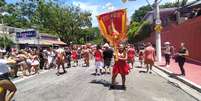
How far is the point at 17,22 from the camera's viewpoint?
3049 inches

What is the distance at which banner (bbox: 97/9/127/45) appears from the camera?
1869cm

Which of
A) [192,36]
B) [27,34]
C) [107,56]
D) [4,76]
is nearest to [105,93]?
[4,76]

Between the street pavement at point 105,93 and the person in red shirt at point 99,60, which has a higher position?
the person in red shirt at point 99,60

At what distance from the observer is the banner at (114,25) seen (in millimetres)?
18688

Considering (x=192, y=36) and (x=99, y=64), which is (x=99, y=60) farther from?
(x=192, y=36)

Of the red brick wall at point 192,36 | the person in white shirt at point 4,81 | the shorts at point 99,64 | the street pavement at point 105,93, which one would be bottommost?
the street pavement at point 105,93

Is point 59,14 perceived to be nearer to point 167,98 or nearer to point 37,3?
point 37,3

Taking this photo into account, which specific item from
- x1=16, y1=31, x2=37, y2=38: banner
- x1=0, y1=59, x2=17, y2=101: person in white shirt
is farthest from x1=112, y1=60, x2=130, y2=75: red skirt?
x1=16, y1=31, x2=37, y2=38: banner

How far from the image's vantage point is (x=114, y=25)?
18.9m

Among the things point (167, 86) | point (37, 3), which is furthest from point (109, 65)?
point (37, 3)

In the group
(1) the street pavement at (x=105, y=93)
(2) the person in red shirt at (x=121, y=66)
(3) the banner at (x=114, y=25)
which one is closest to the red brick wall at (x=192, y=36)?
(1) the street pavement at (x=105, y=93)

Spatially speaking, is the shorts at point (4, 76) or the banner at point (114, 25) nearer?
the shorts at point (4, 76)

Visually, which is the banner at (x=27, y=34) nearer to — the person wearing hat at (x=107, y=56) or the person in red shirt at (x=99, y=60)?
the person in red shirt at (x=99, y=60)

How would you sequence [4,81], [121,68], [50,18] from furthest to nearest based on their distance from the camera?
1. [50,18]
2. [121,68]
3. [4,81]
